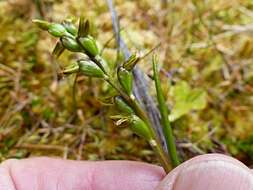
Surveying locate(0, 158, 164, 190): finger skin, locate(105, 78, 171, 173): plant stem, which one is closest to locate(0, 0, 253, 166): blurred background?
locate(0, 158, 164, 190): finger skin

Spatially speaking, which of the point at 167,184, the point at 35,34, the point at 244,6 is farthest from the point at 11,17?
the point at 167,184

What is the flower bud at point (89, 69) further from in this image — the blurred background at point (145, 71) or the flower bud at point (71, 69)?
the blurred background at point (145, 71)

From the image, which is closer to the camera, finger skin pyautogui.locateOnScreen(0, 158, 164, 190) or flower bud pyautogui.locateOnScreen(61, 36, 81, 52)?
flower bud pyautogui.locateOnScreen(61, 36, 81, 52)

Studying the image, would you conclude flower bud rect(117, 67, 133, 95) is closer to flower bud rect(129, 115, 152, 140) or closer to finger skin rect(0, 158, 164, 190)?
flower bud rect(129, 115, 152, 140)

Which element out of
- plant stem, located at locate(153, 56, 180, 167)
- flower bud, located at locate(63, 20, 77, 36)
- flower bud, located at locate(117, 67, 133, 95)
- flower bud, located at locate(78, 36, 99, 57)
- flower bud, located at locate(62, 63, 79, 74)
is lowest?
plant stem, located at locate(153, 56, 180, 167)

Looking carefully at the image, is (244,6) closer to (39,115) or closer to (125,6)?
(125,6)

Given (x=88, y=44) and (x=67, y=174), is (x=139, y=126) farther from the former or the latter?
(x=67, y=174)

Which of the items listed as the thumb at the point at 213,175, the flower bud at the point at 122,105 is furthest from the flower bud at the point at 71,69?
the thumb at the point at 213,175
